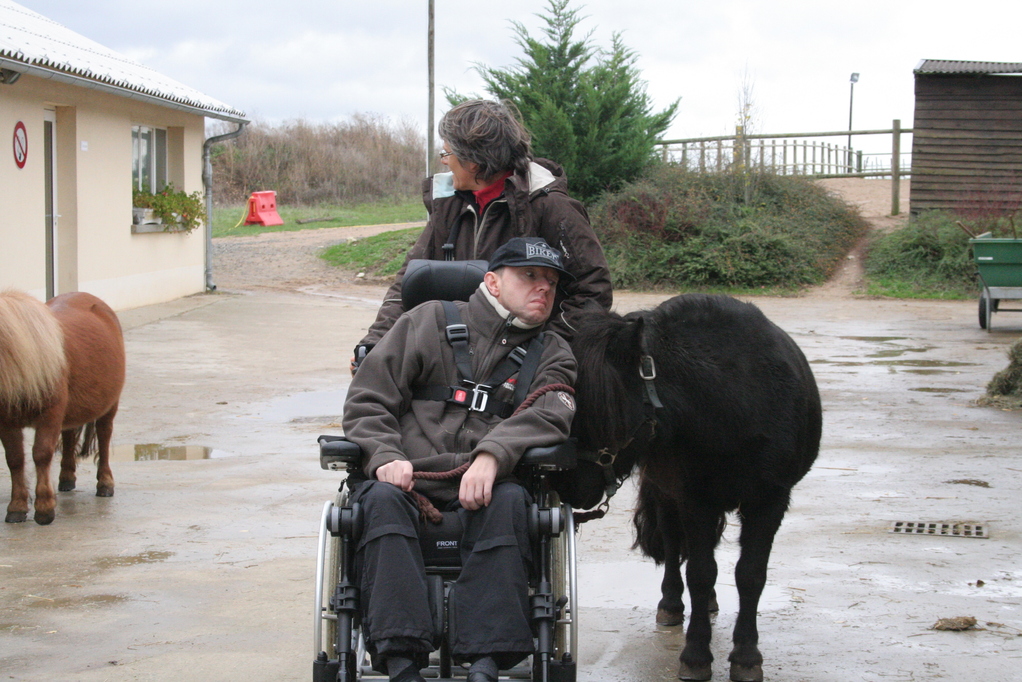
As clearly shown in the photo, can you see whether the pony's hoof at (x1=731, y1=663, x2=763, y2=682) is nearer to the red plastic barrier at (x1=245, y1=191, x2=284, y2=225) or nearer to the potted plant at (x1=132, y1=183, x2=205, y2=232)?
the potted plant at (x1=132, y1=183, x2=205, y2=232)

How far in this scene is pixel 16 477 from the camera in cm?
492

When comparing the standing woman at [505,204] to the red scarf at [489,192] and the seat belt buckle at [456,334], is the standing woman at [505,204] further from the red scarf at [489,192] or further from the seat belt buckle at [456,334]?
the seat belt buckle at [456,334]

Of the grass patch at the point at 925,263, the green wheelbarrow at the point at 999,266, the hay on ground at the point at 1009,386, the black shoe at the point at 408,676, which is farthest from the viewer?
the grass patch at the point at 925,263

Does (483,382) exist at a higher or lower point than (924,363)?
higher

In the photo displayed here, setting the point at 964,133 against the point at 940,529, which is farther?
the point at 964,133

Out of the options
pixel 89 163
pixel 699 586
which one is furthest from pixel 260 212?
pixel 699 586

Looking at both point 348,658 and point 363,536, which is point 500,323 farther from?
point 348,658

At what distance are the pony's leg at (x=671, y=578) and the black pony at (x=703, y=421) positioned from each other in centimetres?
19

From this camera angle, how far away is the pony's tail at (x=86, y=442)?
5578mm

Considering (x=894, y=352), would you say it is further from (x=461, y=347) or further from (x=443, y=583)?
(x=443, y=583)

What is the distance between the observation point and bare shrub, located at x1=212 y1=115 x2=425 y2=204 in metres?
34.3

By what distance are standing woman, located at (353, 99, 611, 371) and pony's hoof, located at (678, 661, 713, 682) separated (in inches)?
47.4

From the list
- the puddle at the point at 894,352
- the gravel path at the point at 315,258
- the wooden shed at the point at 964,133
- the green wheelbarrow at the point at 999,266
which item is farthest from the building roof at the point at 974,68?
the puddle at the point at 894,352

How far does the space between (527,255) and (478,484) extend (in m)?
0.70
